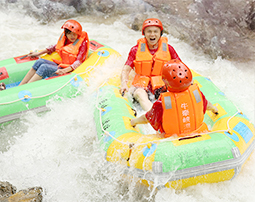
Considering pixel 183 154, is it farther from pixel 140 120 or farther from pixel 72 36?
pixel 72 36

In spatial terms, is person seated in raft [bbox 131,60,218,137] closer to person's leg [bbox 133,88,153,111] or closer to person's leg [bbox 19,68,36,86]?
person's leg [bbox 133,88,153,111]

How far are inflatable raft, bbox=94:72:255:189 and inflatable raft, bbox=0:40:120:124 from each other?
1.16m

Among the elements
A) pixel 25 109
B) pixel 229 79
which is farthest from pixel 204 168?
pixel 229 79

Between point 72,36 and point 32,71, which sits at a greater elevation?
point 72,36

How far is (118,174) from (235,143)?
1.16 m

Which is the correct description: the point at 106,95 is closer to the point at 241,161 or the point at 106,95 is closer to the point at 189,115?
the point at 189,115

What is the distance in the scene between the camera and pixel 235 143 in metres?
2.74

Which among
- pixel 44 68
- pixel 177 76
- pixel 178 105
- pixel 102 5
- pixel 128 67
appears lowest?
pixel 102 5

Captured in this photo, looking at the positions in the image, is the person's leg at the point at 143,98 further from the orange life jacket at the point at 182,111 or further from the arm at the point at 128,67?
the orange life jacket at the point at 182,111

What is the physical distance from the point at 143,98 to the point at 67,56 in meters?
1.47

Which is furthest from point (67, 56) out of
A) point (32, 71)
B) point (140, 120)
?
point (140, 120)

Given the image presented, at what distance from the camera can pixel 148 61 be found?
387 cm

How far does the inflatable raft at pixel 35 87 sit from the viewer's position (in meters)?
3.68

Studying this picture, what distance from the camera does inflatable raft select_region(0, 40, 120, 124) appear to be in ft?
12.1
